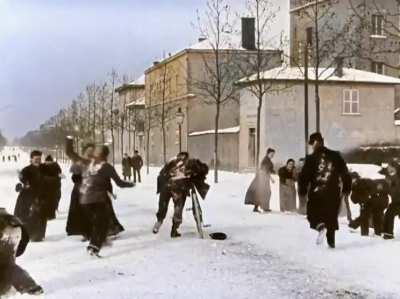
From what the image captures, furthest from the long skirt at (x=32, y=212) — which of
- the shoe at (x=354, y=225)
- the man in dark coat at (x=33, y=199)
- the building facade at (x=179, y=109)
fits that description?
the shoe at (x=354, y=225)

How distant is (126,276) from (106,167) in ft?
7.11

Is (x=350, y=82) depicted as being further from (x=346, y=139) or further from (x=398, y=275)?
(x=398, y=275)

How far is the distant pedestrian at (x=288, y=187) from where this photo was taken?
1706 centimetres

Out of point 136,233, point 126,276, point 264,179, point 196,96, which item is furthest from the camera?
point 196,96

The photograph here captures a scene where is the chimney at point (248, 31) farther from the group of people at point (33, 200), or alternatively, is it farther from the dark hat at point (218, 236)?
the dark hat at point (218, 236)

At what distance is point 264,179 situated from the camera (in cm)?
1734

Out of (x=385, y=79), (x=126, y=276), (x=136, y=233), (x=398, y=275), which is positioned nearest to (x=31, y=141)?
(x=136, y=233)

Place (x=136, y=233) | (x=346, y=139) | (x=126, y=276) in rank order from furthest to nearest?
(x=346, y=139) < (x=136, y=233) < (x=126, y=276)

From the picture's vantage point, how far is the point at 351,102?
3406cm

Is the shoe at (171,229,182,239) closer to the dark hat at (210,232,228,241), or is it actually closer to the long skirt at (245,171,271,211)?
the dark hat at (210,232,228,241)

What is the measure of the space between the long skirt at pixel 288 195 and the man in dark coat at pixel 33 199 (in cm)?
628

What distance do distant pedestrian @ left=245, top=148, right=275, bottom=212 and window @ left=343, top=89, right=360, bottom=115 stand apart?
56.2 feet

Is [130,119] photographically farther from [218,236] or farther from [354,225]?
[354,225]

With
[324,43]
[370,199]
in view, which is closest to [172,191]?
[370,199]
